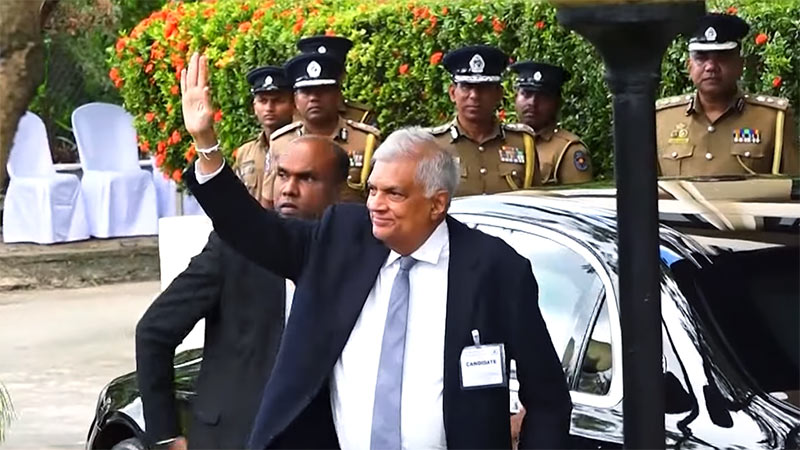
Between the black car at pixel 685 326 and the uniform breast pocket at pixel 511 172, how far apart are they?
3.27m

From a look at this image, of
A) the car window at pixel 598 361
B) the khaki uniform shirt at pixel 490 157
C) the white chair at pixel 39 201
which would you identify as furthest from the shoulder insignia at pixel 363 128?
the white chair at pixel 39 201

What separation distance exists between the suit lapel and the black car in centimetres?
51

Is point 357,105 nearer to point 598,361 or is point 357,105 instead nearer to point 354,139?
point 354,139

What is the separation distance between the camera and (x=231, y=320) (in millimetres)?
4473

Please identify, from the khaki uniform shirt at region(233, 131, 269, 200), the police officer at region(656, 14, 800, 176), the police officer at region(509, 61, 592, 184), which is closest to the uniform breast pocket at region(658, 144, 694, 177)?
the police officer at region(656, 14, 800, 176)

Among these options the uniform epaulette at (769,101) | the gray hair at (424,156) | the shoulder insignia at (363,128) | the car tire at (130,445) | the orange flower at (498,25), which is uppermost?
the orange flower at (498,25)

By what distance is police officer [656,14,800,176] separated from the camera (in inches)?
278

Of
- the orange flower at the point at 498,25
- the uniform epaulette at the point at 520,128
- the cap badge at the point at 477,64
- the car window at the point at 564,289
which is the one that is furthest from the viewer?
the orange flower at the point at 498,25

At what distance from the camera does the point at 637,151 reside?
2822 millimetres

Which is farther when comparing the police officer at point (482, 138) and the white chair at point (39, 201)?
the white chair at point (39, 201)

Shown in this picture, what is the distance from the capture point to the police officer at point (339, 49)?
886 cm

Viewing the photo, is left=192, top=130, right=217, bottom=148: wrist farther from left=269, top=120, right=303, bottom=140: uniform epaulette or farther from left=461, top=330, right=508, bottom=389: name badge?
left=269, top=120, right=303, bottom=140: uniform epaulette

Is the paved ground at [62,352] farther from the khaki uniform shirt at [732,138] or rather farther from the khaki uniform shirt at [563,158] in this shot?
the khaki uniform shirt at [732,138]

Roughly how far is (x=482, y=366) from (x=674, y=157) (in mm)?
3961
